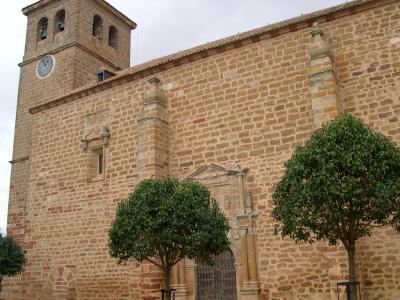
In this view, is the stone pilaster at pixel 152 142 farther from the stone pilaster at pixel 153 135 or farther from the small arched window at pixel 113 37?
the small arched window at pixel 113 37

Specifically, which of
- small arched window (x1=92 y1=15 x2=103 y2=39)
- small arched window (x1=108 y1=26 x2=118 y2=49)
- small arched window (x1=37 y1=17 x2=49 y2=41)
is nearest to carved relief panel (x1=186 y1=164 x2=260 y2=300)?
small arched window (x1=92 y1=15 x2=103 y2=39)

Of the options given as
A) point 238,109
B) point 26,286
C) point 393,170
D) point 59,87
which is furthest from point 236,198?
point 59,87

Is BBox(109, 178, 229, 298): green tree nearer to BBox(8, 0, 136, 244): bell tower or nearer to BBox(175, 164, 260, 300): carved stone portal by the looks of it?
BBox(175, 164, 260, 300): carved stone portal

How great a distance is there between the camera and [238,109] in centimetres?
1109

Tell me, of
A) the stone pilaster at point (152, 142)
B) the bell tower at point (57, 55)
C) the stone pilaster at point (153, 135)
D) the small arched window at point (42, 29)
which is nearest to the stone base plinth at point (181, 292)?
the stone pilaster at point (152, 142)

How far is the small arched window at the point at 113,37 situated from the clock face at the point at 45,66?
2911 mm

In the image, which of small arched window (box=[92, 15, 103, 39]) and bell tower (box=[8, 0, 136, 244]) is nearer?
bell tower (box=[8, 0, 136, 244])

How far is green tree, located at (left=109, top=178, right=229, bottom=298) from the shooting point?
8.26 m

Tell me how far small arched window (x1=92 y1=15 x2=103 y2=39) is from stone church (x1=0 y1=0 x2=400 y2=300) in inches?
239

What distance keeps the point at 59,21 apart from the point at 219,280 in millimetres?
13738

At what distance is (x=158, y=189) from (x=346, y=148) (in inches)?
137

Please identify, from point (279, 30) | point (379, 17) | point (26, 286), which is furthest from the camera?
point (26, 286)

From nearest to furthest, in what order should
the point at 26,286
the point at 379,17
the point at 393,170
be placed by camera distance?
1. the point at 393,170
2. the point at 379,17
3. the point at 26,286

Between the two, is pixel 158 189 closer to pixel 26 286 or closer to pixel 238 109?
pixel 238 109
